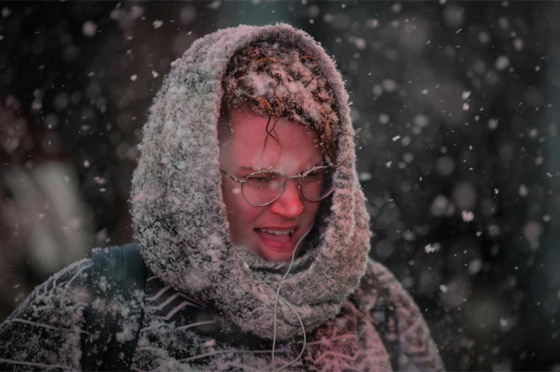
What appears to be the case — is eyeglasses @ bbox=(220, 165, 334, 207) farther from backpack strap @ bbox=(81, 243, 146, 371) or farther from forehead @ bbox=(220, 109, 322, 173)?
backpack strap @ bbox=(81, 243, 146, 371)

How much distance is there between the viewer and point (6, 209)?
3.28 metres

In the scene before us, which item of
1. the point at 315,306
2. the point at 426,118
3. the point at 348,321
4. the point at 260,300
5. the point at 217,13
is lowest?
the point at 348,321

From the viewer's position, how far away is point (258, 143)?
157 cm

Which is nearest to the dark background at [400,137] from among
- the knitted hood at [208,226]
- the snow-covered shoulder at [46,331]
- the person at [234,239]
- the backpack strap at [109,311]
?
the person at [234,239]

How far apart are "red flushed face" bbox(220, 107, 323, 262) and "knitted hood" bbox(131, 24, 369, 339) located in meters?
0.07

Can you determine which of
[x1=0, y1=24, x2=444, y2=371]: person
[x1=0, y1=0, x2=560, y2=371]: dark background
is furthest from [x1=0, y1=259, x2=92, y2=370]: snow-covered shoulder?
[x1=0, y1=0, x2=560, y2=371]: dark background

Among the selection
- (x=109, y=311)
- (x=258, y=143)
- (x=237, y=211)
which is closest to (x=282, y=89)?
(x=258, y=143)

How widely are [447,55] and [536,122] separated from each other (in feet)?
3.27

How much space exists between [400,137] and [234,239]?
243cm

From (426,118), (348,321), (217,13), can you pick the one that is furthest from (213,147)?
(426,118)

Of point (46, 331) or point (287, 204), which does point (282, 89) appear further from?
point (46, 331)

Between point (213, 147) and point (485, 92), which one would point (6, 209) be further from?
point (485, 92)

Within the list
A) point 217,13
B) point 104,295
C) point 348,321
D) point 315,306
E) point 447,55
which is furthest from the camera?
point 447,55

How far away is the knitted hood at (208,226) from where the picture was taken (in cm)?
146
